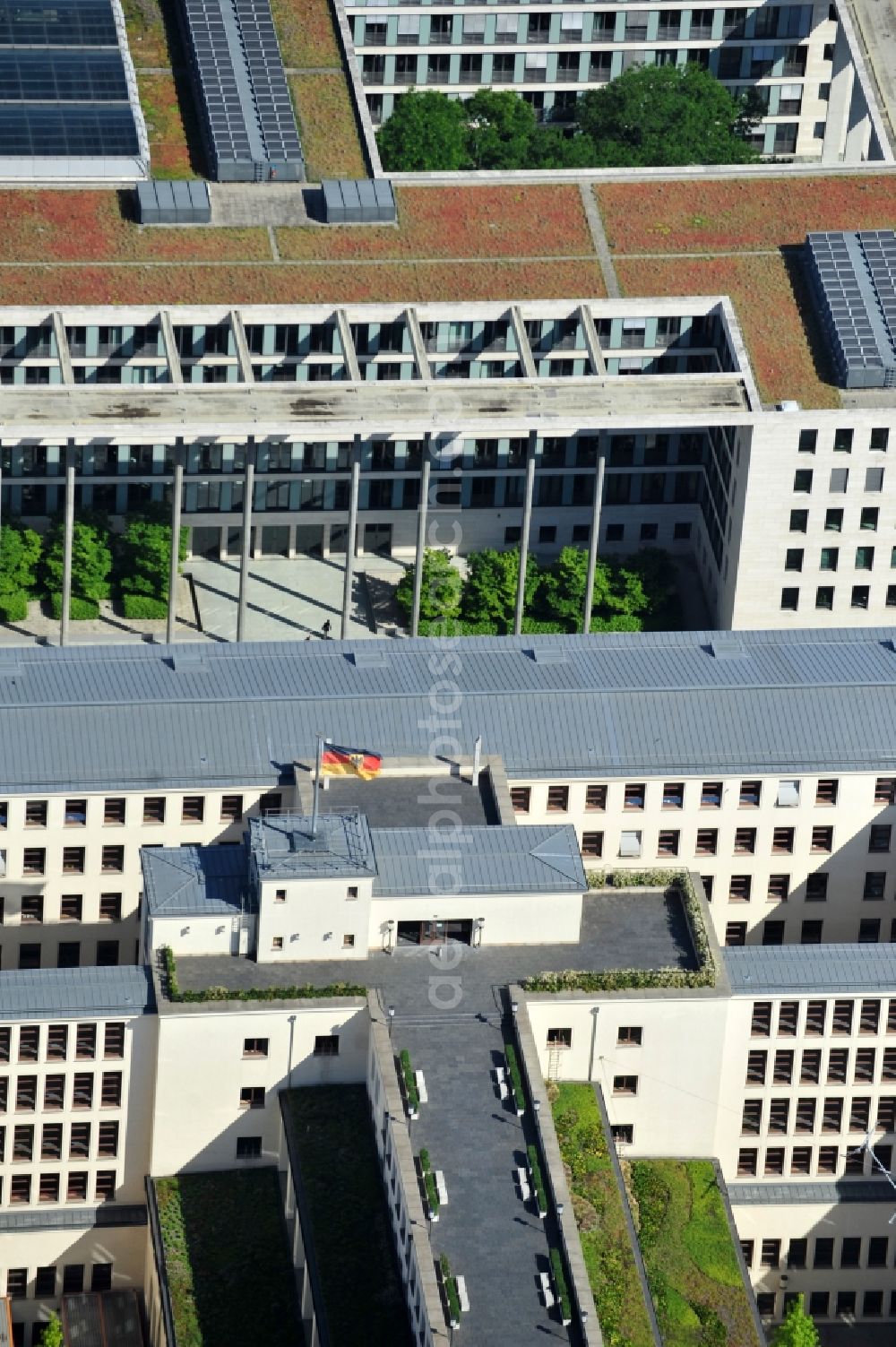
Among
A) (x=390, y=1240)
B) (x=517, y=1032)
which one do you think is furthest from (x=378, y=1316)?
(x=517, y=1032)

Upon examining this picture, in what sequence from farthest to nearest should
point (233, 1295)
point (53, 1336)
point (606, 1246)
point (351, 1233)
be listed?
point (233, 1295) < point (53, 1336) < point (606, 1246) < point (351, 1233)

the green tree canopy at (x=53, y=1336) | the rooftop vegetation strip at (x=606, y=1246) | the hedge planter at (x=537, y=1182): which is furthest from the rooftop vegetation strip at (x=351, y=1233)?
the green tree canopy at (x=53, y=1336)

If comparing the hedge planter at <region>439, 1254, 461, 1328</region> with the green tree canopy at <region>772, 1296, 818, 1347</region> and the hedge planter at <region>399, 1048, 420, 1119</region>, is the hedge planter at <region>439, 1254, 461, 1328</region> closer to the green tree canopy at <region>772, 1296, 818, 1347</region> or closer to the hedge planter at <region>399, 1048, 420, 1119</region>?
the hedge planter at <region>399, 1048, 420, 1119</region>

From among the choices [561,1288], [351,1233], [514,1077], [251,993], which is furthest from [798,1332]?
[251,993]

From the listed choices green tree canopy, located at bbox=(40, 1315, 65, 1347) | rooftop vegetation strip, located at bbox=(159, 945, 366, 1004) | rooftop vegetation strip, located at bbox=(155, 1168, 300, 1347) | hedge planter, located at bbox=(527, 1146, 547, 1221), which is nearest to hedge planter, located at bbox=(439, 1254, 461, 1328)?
Answer: hedge planter, located at bbox=(527, 1146, 547, 1221)

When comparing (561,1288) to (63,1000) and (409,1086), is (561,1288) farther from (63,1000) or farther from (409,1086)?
(63,1000)

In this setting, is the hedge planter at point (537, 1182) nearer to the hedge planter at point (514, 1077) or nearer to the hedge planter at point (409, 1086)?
the hedge planter at point (514, 1077)

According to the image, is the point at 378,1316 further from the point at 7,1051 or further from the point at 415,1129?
the point at 7,1051
